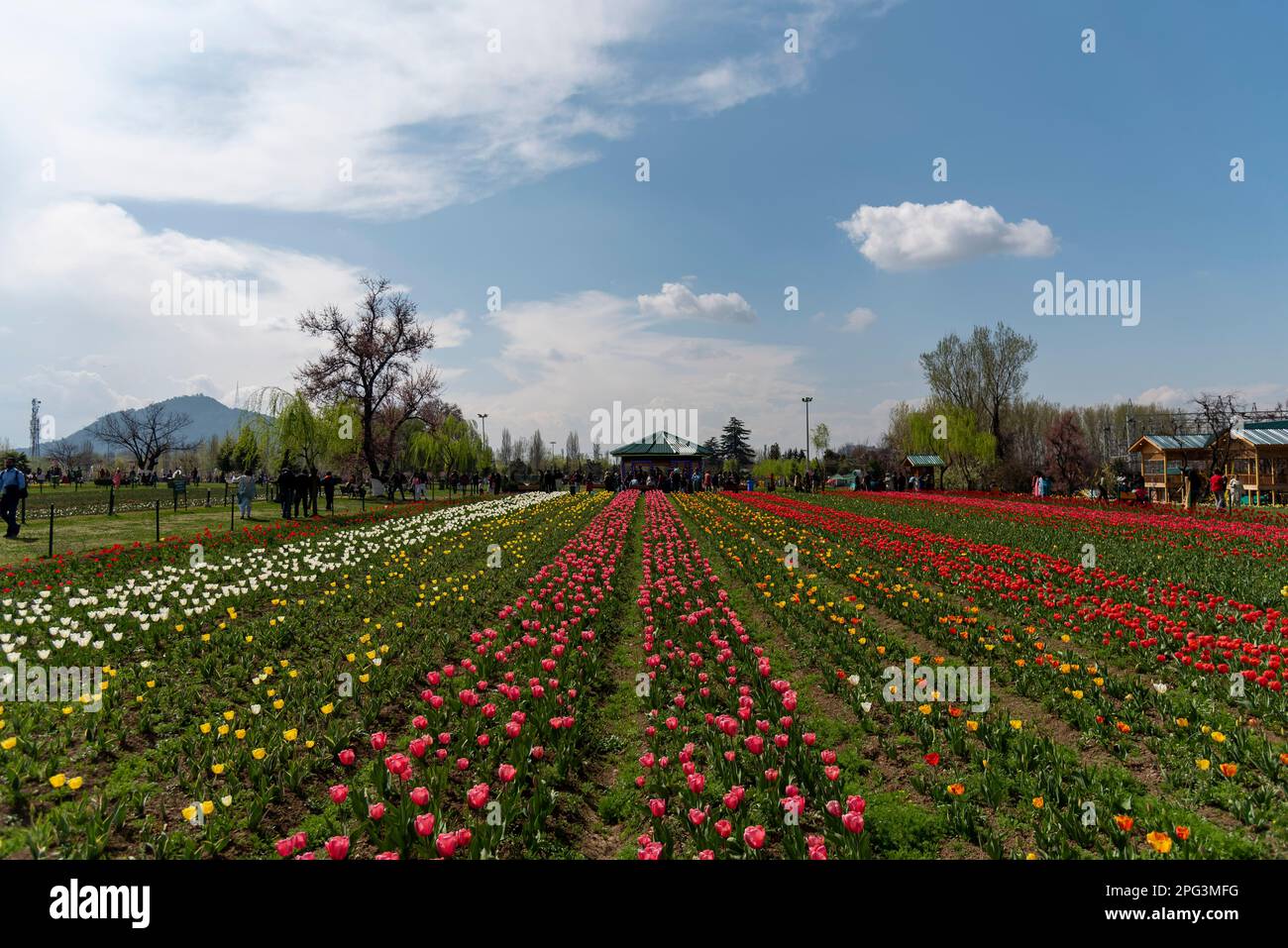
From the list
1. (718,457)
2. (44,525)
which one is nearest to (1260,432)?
(44,525)

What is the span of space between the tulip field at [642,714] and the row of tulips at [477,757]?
→ 29 mm

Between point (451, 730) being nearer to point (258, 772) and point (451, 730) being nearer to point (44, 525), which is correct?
point (258, 772)

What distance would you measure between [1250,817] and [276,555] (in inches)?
570

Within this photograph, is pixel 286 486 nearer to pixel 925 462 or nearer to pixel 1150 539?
pixel 1150 539

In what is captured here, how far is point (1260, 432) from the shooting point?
122 ft

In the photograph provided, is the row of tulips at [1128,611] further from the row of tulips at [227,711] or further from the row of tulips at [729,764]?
the row of tulips at [227,711]

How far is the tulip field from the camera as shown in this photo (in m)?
3.72

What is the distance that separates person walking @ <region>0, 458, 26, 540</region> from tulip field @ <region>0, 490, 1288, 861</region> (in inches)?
299

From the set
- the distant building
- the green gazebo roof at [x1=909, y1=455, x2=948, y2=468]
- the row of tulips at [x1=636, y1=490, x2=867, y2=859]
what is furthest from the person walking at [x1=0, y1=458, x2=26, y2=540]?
the green gazebo roof at [x1=909, y1=455, x2=948, y2=468]

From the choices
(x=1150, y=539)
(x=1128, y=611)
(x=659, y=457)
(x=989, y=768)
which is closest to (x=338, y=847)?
(x=989, y=768)

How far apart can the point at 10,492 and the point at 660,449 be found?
47.7 metres

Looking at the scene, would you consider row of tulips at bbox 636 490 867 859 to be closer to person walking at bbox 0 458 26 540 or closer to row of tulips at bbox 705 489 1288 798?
row of tulips at bbox 705 489 1288 798
